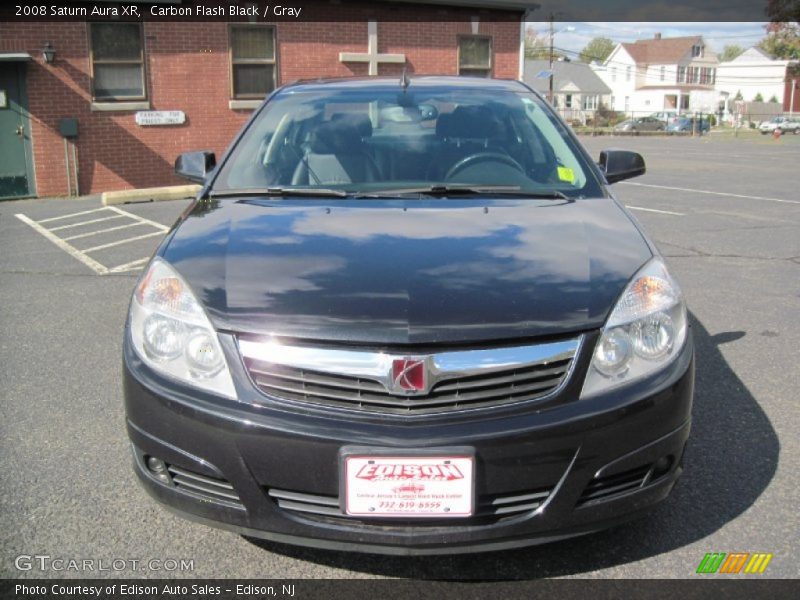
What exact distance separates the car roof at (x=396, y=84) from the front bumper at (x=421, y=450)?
221 cm

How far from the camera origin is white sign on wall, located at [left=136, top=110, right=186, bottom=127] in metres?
14.2

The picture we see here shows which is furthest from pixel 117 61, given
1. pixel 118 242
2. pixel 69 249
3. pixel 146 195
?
pixel 69 249

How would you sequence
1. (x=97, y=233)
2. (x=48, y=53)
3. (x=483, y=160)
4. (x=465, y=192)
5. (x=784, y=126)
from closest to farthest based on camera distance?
(x=465, y=192) < (x=483, y=160) < (x=97, y=233) < (x=48, y=53) < (x=784, y=126)

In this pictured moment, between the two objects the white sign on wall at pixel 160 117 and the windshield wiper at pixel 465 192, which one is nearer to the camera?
the windshield wiper at pixel 465 192

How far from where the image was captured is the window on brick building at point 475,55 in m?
17.2

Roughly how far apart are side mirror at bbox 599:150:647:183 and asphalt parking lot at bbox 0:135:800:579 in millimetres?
1135

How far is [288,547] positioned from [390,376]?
81cm

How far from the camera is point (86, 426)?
3.69 metres

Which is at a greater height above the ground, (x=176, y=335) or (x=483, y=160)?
(x=483, y=160)

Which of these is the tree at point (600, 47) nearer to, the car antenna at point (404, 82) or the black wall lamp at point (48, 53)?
the black wall lamp at point (48, 53)

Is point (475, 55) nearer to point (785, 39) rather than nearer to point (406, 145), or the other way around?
point (406, 145)

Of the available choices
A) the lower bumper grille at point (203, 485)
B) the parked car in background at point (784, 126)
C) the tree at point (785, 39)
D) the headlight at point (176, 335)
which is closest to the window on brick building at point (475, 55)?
the headlight at point (176, 335)

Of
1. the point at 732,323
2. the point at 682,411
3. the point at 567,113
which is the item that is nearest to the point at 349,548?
the point at 682,411

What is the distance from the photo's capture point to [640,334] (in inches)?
96.0
